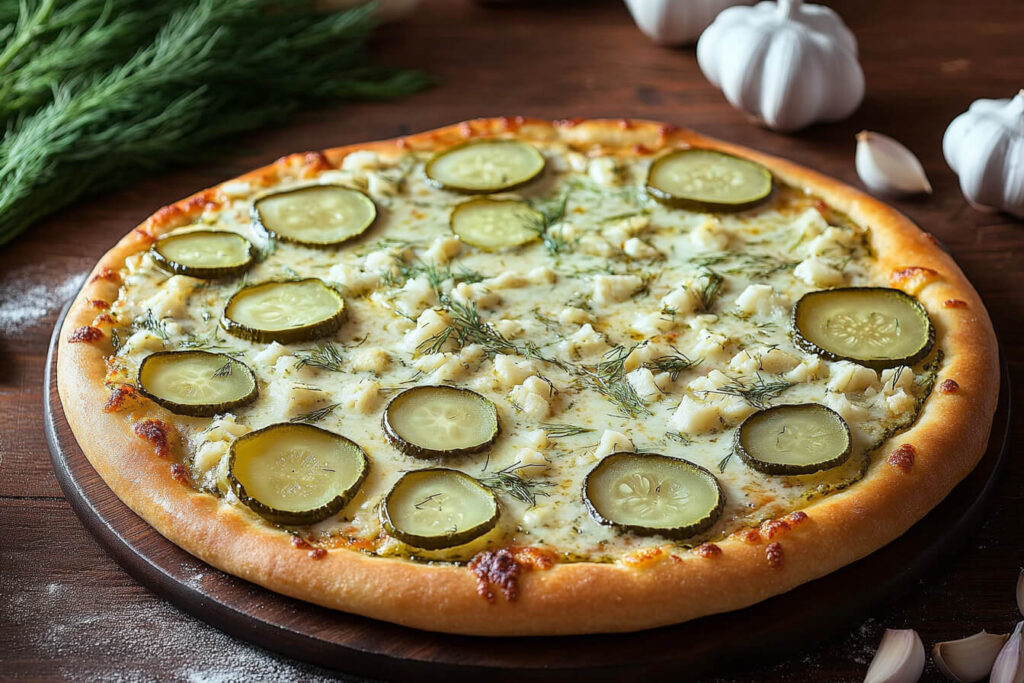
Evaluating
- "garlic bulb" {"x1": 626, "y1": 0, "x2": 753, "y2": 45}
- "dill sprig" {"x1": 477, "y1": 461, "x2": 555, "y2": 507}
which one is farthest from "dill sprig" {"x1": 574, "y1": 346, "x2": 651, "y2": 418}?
"garlic bulb" {"x1": 626, "y1": 0, "x2": 753, "y2": 45}

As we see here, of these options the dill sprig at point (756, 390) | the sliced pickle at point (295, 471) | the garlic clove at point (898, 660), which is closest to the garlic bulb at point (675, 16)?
the dill sprig at point (756, 390)

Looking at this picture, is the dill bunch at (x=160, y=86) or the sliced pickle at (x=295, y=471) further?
the dill bunch at (x=160, y=86)

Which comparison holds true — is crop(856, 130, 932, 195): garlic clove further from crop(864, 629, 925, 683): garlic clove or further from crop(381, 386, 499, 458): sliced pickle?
crop(864, 629, 925, 683): garlic clove

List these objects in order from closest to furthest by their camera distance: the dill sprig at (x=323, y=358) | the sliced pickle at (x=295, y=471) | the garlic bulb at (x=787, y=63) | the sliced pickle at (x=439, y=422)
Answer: the sliced pickle at (x=295, y=471)
the sliced pickle at (x=439, y=422)
the dill sprig at (x=323, y=358)
the garlic bulb at (x=787, y=63)

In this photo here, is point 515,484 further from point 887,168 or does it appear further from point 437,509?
point 887,168

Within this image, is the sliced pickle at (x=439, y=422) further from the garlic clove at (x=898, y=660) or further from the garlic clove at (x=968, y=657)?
the garlic clove at (x=968, y=657)

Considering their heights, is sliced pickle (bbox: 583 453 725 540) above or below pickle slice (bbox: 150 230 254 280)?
below

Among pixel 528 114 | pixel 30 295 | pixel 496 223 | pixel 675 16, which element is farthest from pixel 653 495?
pixel 675 16
